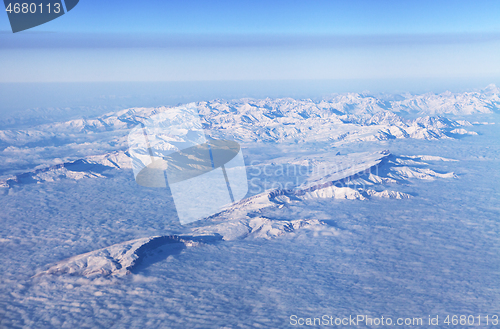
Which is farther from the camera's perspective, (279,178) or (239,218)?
(279,178)

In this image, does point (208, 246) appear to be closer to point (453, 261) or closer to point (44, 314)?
point (44, 314)

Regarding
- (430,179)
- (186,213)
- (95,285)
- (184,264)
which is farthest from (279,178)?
(95,285)

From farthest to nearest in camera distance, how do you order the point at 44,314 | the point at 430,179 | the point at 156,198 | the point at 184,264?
the point at 430,179
the point at 156,198
the point at 184,264
the point at 44,314

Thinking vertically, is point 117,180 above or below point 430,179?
above

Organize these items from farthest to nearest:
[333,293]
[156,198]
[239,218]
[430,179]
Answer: [430,179] → [156,198] → [239,218] → [333,293]

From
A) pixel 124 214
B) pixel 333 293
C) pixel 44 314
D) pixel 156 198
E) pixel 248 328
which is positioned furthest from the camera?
pixel 156 198

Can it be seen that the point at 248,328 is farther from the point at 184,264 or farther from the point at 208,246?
the point at 208,246

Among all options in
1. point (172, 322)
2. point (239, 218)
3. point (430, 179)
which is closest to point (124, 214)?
point (239, 218)

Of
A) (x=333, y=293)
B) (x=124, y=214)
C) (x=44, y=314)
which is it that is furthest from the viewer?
(x=124, y=214)

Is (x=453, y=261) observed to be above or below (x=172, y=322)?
below
